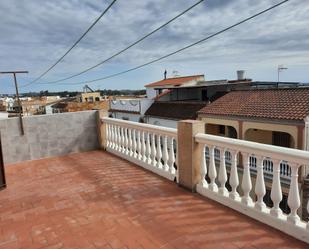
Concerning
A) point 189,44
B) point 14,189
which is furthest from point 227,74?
point 14,189

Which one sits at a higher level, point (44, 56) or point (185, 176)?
point (44, 56)

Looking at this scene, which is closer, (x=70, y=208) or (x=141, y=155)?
(x=70, y=208)

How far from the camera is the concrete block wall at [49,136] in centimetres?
501

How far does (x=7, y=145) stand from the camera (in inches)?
196

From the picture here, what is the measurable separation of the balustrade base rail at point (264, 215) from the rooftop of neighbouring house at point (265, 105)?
387 inches

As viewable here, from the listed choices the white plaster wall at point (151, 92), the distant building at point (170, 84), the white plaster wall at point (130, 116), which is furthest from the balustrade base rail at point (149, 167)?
the white plaster wall at point (151, 92)

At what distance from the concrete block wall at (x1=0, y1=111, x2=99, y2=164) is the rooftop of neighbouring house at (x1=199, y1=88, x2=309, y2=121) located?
9698 mm

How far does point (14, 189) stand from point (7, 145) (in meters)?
1.80

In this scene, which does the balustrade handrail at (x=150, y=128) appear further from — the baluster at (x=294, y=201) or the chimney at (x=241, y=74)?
the chimney at (x=241, y=74)

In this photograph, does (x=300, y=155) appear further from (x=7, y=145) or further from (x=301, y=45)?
(x=301, y=45)

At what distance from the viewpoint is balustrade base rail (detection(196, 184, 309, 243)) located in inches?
80.8

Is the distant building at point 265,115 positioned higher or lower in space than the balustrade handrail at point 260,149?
lower

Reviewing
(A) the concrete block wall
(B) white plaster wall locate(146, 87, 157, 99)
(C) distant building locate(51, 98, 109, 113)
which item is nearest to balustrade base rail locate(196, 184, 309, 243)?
(A) the concrete block wall

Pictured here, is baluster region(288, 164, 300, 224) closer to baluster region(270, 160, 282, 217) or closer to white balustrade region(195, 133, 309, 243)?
white balustrade region(195, 133, 309, 243)
